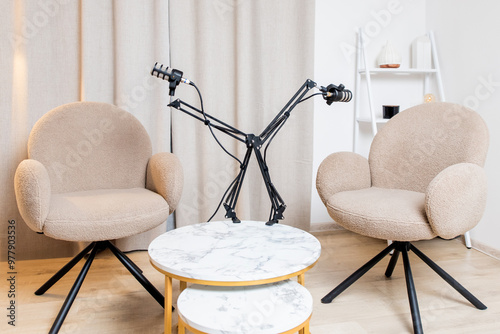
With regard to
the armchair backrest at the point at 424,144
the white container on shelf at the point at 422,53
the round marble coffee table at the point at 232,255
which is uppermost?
the white container on shelf at the point at 422,53

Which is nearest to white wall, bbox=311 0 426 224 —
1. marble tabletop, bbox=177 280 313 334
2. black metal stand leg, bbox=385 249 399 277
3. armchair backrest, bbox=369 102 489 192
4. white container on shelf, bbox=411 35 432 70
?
white container on shelf, bbox=411 35 432 70

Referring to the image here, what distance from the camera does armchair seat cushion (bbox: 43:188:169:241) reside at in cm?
152

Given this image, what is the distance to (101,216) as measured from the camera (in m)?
1.55

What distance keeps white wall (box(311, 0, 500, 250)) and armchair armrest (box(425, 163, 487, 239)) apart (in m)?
0.99

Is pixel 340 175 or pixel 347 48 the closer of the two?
pixel 340 175

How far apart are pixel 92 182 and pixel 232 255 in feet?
3.54

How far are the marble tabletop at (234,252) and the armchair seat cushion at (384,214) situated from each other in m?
0.29

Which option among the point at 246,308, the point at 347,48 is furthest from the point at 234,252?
the point at 347,48

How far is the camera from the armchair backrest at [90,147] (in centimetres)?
191

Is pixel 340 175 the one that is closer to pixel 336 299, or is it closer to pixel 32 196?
pixel 336 299

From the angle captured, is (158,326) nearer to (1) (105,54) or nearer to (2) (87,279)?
(2) (87,279)

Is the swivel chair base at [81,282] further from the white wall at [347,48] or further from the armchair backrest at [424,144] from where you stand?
the white wall at [347,48]

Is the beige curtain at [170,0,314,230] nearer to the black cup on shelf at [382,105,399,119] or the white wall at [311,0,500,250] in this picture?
the white wall at [311,0,500,250]

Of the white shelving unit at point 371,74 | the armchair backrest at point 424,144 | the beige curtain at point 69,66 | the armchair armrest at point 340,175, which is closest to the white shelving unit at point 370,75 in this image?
the white shelving unit at point 371,74
